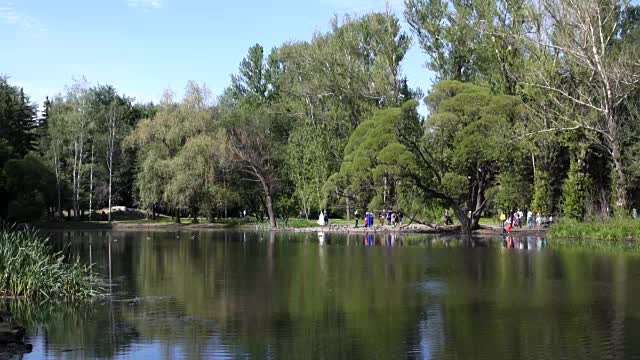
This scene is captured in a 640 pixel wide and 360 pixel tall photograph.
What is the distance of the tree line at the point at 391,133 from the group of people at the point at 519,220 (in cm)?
95

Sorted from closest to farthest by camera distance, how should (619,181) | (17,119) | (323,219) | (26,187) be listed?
(619,181)
(26,187)
(323,219)
(17,119)

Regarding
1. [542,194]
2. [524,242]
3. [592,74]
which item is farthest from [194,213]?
[592,74]

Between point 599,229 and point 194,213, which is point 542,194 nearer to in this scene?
point 599,229

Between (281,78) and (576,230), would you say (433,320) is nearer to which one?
(576,230)

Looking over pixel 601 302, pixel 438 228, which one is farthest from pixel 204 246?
pixel 601 302

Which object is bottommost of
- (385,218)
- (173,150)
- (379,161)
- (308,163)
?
(385,218)

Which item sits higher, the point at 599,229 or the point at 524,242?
the point at 599,229

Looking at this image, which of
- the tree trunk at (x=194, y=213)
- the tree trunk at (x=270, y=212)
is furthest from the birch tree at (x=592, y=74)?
the tree trunk at (x=194, y=213)

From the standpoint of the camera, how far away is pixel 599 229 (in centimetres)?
4331

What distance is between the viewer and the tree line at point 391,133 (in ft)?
156

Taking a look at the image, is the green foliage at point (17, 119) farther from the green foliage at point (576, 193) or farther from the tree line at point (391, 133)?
the green foliage at point (576, 193)

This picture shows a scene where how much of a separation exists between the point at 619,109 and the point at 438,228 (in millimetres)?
14224

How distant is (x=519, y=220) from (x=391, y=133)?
11663mm

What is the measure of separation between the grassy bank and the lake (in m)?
9.35
